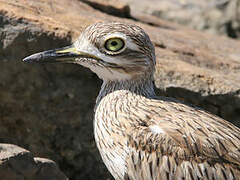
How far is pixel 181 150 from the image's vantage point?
13.1ft

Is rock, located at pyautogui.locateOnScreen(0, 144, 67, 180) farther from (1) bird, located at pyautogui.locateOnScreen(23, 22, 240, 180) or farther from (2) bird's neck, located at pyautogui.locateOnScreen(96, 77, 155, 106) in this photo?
(2) bird's neck, located at pyautogui.locateOnScreen(96, 77, 155, 106)

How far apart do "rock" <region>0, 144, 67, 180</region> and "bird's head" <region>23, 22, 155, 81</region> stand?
76 cm

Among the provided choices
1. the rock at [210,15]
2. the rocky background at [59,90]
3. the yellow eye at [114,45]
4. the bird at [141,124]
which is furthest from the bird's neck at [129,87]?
the rock at [210,15]

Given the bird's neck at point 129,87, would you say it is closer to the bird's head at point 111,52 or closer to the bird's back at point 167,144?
the bird's head at point 111,52

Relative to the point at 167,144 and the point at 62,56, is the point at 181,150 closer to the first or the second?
the point at 167,144

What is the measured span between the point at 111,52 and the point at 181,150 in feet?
3.02

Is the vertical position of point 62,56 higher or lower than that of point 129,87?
higher

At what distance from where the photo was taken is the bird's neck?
4.49m

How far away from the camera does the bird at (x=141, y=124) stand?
401 centimetres

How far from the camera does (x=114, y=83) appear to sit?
4.52 m

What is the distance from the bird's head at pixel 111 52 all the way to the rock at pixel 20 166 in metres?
0.76

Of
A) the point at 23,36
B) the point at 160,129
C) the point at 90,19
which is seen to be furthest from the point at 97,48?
the point at 90,19

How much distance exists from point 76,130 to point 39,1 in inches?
61.9

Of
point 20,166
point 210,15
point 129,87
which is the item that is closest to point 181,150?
point 129,87
